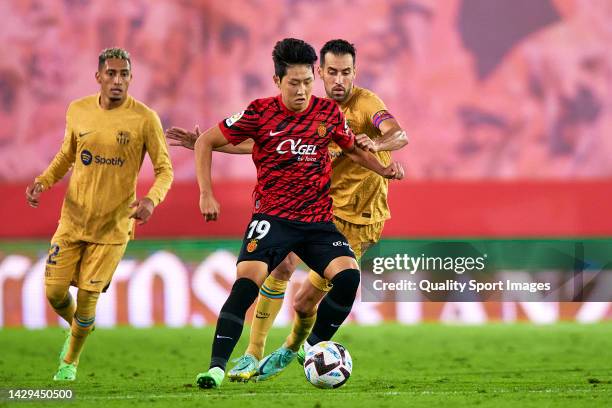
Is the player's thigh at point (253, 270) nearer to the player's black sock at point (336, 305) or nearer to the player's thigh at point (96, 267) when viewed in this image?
the player's black sock at point (336, 305)

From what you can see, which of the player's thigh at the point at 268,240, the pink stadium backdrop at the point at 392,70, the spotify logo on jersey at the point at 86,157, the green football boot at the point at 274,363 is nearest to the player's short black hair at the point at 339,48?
the player's thigh at the point at 268,240

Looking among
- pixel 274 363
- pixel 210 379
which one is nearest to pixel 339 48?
pixel 274 363

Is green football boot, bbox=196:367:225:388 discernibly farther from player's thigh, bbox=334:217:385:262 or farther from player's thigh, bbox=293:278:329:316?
player's thigh, bbox=334:217:385:262

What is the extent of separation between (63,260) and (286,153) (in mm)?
1810

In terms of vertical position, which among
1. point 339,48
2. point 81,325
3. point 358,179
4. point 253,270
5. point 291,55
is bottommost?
point 81,325

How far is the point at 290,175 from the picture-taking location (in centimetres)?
604

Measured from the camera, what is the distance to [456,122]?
13.9 meters

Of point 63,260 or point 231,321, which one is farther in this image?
point 63,260

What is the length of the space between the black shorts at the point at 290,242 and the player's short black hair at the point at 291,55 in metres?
0.79

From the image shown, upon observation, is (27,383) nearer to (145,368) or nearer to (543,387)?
(145,368)

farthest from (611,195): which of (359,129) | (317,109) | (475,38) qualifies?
(317,109)

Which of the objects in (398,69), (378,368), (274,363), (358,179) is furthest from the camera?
(398,69)

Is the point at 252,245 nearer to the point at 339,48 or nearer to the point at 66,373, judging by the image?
the point at 339,48

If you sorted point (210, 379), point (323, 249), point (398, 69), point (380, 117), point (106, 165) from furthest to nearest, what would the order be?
point (398, 69), point (106, 165), point (380, 117), point (323, 249), point (210, 379)
